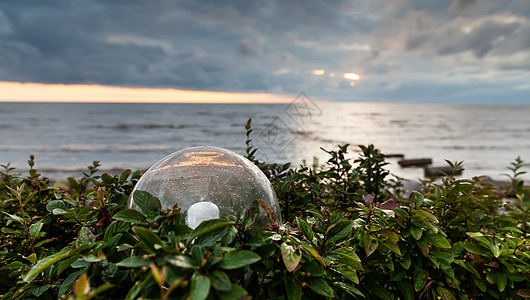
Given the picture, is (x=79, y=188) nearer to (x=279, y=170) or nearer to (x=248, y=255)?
(x=279, y=170)

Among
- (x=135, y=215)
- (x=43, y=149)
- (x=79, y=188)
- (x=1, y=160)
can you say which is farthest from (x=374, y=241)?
(x=43, y=149)

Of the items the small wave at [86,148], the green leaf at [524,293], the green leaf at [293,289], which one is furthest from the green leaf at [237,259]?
the small wave at [86,148]

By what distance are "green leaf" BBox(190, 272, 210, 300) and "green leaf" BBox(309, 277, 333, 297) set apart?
496 mm

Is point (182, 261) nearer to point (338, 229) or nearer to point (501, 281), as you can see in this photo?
point (338, 229)

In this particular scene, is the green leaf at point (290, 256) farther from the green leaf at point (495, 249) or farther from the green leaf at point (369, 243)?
the green leaf at point (495, 249)

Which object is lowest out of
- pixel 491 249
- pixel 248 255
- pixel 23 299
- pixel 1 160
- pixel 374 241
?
pixel 1 160

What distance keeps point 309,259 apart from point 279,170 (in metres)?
1.53

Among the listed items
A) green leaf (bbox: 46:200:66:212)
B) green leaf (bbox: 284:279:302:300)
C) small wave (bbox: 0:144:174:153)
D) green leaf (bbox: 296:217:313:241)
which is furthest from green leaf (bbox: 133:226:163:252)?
small wave (bbox: 0:144:174:153)

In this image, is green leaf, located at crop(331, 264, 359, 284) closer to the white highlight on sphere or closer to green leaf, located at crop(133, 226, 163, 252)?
the white highlight on sphere

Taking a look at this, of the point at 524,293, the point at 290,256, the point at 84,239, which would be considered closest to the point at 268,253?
the point at 290,256

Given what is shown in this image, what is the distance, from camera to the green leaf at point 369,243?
1510 mm

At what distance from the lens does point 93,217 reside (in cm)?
202

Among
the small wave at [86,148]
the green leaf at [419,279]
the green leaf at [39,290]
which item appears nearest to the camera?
the green leaf at [39,290]

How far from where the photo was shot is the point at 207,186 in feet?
5.51
